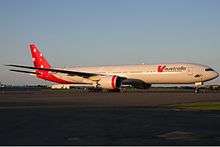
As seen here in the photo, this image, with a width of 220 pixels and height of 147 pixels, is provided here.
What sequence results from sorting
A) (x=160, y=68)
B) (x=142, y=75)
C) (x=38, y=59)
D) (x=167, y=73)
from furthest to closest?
(x=38, y=59) < (x=142, y=75) < (x=160, y=68) < (x=167, y=73)

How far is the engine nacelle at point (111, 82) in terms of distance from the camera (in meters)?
56.4

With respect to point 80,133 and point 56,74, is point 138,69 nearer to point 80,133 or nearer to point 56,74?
point 56,74

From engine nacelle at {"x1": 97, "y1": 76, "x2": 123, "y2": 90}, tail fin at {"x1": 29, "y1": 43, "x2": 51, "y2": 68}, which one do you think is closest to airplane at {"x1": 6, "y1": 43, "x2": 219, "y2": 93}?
engine nacelle at {"x1": 97, "y1": 76, "x2": 123, "y2": 90}

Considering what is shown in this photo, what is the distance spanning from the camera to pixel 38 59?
250 ft

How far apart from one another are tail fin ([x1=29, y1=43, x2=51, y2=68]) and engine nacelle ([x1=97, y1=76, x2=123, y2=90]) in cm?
1957

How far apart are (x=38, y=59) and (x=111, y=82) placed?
2379 centimetres

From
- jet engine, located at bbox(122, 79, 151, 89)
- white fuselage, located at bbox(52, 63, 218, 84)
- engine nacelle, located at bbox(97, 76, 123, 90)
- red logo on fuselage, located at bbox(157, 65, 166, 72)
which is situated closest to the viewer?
white fuselage, located at bbox(52, 63, 218, 84)

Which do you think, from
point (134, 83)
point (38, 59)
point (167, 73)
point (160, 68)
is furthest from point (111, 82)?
point (38, 59)

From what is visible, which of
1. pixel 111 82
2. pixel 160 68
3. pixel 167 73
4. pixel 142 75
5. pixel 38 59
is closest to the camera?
pixel 111 82

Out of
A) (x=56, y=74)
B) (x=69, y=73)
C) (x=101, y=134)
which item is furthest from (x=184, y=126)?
(x=56, y=74)

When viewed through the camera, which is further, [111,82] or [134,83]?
[134,83]

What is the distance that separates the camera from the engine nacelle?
56375 millimetres

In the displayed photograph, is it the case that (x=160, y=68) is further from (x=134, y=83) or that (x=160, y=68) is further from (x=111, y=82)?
(x=111, y=82)

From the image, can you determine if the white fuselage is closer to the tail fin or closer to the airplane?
the airplane
